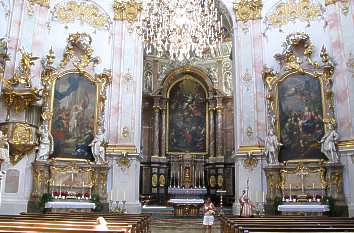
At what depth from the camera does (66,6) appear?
16.0 meters

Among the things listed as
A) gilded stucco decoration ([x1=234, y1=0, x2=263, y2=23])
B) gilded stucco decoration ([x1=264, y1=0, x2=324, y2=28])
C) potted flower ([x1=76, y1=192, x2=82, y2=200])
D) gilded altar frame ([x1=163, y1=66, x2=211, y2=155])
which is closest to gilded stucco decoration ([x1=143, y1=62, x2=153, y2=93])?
gilded altar frame ([x1=163, y1=66, x2=211, y2=155])

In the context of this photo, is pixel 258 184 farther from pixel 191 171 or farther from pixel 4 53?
pixel 4 53

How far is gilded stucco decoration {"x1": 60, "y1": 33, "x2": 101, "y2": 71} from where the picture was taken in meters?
15.2

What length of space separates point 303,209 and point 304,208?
0.05m

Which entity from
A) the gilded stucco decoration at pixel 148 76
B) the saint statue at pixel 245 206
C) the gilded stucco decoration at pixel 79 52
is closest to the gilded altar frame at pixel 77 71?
the gilded stucco decoration at pixel 79 52

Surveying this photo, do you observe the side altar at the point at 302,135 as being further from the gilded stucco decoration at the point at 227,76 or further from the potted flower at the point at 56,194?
the potted flower at the point at 56,194

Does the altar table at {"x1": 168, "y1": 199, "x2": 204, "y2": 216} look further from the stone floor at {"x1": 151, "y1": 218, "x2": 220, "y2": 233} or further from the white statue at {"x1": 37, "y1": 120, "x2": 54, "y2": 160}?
the white statue at {"x1": 37, "y1": 120, "x2": 54, "y2": 160}

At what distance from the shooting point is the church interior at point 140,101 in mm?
13125

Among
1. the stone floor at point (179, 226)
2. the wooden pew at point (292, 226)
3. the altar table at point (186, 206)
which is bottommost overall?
the stone floor at point (179, 226)

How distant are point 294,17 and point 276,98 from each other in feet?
11.4

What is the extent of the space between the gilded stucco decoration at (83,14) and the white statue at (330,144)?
30.9 feet

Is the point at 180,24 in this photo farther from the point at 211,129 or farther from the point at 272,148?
the point at 211,129

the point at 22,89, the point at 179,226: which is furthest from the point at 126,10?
the point at 179,226

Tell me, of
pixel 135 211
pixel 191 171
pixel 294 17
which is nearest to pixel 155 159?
pixel 191 171
